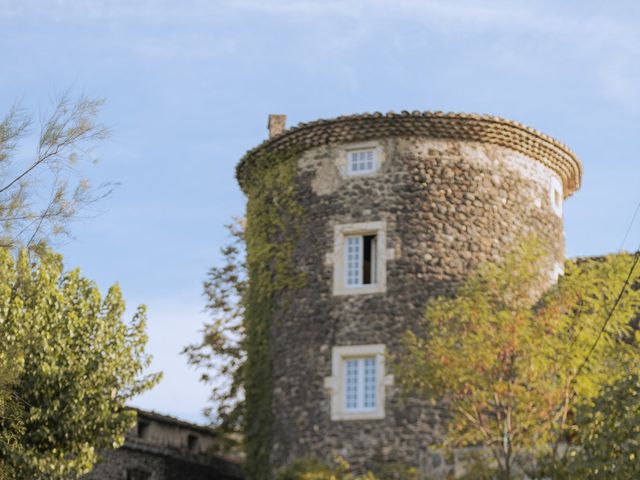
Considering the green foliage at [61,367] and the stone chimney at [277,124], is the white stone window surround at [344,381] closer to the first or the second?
the green foliage at [61,367]

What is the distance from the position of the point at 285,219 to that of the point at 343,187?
5.44 feet

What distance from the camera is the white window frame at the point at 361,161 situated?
2975 cm

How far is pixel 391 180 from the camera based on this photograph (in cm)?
2953

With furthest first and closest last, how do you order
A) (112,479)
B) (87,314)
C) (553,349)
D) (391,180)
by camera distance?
(112,479), (391,180), (87,314), (553,349)

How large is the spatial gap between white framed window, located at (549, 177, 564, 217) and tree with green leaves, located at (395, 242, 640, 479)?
5.82 metres

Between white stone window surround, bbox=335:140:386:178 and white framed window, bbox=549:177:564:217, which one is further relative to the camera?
white framed window, bbox=549:177:564:217

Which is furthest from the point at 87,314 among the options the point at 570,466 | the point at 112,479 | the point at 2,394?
the point at 570,466

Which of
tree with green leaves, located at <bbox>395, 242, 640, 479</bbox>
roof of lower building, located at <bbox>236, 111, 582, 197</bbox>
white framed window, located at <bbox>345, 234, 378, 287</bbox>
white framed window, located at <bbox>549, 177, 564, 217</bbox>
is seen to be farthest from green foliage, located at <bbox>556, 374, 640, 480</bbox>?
white framed window, located at <bbox>549, 177, 564, 217</bbox>

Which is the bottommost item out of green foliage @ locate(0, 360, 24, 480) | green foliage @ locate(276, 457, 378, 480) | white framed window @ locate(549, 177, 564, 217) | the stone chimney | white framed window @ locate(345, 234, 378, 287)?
green foliage @ locate(276, 457, 378, 480)

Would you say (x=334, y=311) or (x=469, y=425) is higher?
(x=334, y=311)

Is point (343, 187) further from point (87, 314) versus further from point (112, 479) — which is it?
point (112, 479)

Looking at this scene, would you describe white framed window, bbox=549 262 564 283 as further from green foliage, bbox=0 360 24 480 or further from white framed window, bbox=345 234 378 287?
green foliage, bbox=0 360 24 480

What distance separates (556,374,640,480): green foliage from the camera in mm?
19984

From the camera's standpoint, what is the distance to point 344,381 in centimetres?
2855
